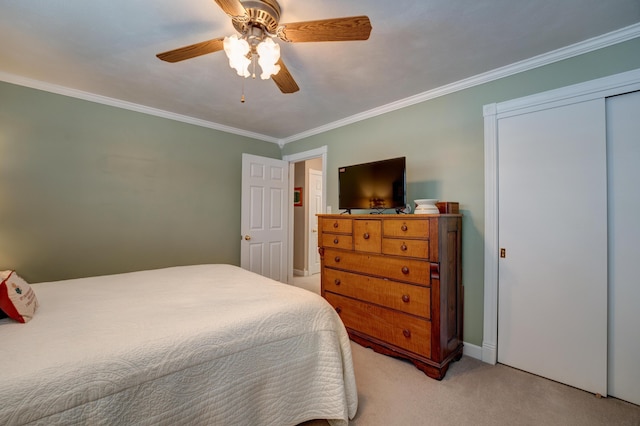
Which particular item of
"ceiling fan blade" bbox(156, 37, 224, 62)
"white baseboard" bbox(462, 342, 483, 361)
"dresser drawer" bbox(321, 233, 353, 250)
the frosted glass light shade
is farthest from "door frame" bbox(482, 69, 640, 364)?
"ceiling fan blade" bbox(156, 37, 224, 62)

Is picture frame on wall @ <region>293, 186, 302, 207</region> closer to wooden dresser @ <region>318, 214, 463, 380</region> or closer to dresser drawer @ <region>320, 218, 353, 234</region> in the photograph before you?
dresser drawer @ <region>320, 218, 353, 234</region>

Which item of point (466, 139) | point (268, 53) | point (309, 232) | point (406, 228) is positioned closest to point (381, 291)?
point (406, 228)

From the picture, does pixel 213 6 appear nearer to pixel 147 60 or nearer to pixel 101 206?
pixel 147 60

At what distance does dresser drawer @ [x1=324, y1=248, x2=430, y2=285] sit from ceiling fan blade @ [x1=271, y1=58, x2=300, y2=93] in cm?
156

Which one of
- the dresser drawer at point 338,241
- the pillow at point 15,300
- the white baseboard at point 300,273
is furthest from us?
the white baseboard at point 300,273

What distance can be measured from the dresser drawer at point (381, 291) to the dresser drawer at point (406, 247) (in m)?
0.26

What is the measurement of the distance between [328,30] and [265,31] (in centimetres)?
44

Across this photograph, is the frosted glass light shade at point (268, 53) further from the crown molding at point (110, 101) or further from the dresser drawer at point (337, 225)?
the crown molding at point (110, 101)

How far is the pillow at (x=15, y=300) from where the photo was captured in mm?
1176

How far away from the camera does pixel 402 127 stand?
290 cm

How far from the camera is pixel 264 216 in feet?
12.7

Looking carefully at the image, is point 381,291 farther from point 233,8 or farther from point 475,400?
point 233,8

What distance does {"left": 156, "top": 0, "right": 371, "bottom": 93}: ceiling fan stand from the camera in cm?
131

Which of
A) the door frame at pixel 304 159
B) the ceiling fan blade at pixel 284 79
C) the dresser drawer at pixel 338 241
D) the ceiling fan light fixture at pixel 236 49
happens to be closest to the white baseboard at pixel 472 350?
the dresser drawer at pixel 338 241
